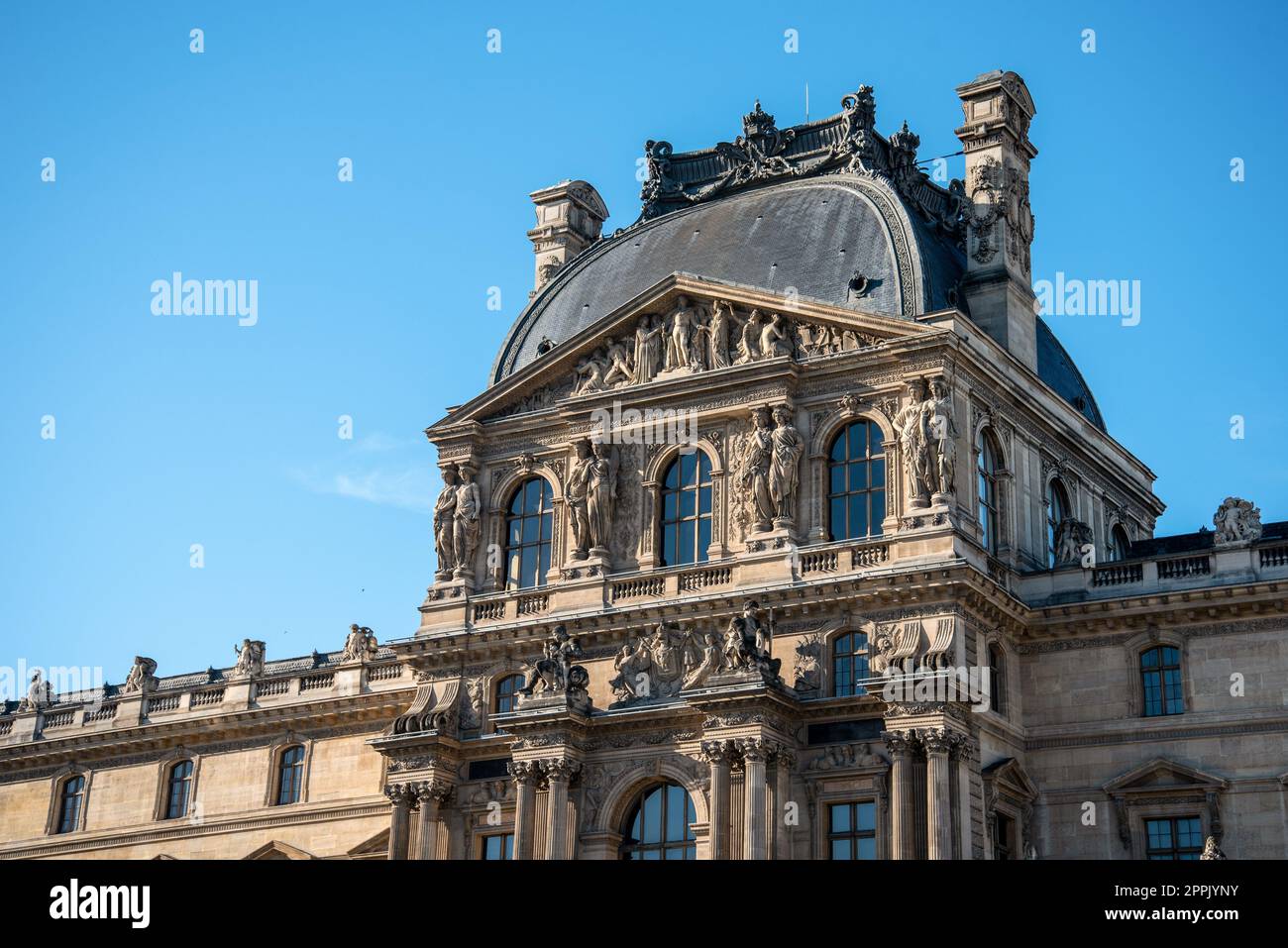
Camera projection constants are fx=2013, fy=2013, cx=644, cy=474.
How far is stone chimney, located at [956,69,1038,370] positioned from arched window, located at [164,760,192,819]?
87.1ft

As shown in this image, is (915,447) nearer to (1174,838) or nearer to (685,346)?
(685,346)

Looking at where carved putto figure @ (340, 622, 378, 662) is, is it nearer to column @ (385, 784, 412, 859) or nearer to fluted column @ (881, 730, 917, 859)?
column @ (385, 784, 412, 859)

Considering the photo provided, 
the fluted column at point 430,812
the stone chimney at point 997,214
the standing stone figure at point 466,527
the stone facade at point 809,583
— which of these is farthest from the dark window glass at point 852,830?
the stone chimney at point 997,214

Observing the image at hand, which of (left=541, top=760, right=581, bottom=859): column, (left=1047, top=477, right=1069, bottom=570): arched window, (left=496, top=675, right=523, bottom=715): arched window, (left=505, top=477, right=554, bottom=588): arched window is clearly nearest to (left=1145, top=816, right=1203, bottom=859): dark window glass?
(left=1047, top=477, right=1069, bottom=570): arched window

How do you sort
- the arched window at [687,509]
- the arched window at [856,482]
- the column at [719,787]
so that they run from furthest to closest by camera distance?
the arched window at [687,509] < the arched window at [856,482] < the column at [719,787]

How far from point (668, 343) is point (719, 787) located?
38.3 feet

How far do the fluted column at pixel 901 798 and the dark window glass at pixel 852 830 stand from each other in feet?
2.25

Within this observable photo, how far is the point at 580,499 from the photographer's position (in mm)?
49469

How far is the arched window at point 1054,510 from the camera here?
5034 centimetres

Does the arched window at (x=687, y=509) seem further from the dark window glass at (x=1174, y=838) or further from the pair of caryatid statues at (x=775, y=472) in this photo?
the dark window glass at (x=1174, y=838)

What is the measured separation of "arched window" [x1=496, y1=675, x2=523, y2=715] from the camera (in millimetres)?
48969

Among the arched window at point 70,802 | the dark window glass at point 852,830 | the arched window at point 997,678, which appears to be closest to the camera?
the dark window glass at point 852,830
